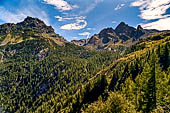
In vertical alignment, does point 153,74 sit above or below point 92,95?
above

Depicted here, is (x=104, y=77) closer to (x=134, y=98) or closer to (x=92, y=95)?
(x=92, y=95)

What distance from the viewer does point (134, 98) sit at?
157 ft

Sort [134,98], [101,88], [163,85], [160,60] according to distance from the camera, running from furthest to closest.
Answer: [101,88]
[160,60]
[134,98]
[163,85]

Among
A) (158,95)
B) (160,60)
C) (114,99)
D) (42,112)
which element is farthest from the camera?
(42,112)

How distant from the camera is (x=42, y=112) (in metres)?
175

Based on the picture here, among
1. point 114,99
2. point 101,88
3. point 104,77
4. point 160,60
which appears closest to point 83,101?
point 101,88

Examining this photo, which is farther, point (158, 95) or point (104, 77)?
point (104, 77)

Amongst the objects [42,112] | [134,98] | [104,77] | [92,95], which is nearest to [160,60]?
[104,77]

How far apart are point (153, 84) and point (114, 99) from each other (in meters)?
17.5

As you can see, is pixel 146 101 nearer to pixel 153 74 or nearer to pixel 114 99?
pixel 153 74

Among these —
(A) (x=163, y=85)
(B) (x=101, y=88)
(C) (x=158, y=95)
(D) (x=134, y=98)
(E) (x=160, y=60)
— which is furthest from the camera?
(B) (x=101, y=88)

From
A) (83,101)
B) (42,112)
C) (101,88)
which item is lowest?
(42,112)

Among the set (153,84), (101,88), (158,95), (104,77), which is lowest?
(101,88)

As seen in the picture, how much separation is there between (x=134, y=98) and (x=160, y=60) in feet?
217
